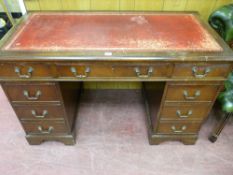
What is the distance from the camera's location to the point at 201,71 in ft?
2.99

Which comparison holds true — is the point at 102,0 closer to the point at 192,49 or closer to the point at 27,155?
the point at 192,49

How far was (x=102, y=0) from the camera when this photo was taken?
50.9 inches

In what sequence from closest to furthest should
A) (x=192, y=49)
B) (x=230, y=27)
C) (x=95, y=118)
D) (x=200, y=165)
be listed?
(x=192, y=49)
(x=230, y=27)
(x=200, y=165)
(x=95, y=118)

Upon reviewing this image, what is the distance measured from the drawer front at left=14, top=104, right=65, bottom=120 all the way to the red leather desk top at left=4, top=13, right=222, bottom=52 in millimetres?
385

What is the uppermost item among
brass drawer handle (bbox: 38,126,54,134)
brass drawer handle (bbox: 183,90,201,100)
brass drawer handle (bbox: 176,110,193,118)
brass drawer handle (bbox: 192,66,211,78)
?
brass drawer handle (bbox: 192,66,211,78)

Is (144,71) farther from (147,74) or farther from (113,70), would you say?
(113,70)

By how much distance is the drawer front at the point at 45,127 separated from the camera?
1205mm

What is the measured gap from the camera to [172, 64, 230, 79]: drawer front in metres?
0.89

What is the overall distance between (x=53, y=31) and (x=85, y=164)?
36.6 inches

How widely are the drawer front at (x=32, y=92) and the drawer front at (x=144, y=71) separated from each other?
0.38 m

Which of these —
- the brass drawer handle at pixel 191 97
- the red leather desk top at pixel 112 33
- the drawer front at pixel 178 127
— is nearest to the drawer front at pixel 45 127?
the red leather desk top at pixel 112 33

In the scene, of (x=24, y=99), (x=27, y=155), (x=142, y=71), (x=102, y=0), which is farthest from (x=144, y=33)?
(x=27, y=155)

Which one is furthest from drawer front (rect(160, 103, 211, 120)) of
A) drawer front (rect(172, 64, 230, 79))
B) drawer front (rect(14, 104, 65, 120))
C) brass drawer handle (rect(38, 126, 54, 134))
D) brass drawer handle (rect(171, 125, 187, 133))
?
brass drawer handle (rect(38, 126, 54, 134))

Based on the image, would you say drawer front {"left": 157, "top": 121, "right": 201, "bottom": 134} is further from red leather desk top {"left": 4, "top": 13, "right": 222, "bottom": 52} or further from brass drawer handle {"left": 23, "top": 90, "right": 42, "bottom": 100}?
brass drawer handle {"left": 23, "top": 90, "right": 42, "bottom": 100}
